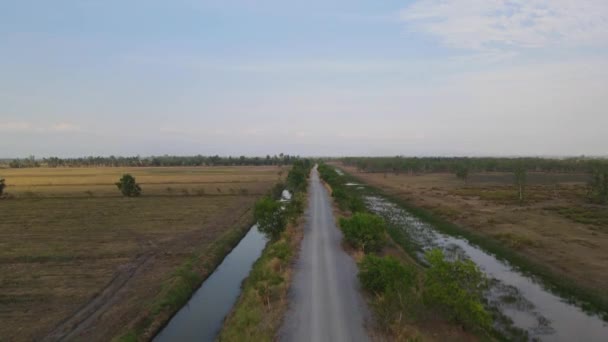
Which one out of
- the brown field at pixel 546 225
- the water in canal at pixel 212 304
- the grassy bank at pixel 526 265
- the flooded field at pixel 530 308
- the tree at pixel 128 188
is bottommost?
the water in canal at pixel 212 304

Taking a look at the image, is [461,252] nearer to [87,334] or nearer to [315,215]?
[315,215]

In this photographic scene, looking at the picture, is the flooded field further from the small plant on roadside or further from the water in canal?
the small plant on roadside

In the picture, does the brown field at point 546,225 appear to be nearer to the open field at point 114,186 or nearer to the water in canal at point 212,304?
the water in canal at point 212,304

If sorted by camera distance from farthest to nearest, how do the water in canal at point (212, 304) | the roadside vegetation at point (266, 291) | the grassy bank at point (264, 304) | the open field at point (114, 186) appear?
the open field at point (114, 186) < the water in canal at point (212, 304) < the roadside vegetation at point (266, 291) < the grassy bank at point (264, 304)

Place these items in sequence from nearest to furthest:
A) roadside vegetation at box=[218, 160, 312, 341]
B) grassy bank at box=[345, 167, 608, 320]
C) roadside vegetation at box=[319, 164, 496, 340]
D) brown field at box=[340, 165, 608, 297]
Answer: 1. roadside vegetation at box=[319, 164, 496, 340]
2. roadside vegetation at box=[218, 160, 312, 341]
3. grassy bank at box=[345, 167, 608, 320]
4. brown field at box=[340, 165, 608, 297]

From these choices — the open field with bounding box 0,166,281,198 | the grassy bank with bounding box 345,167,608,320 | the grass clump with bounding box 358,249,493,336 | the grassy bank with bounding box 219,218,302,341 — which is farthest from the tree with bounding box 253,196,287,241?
the open field with bounding box 0,166,281,198

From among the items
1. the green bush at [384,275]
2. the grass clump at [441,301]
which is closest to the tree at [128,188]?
the green bush at [384,275]
